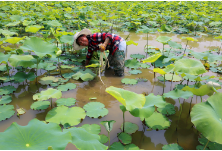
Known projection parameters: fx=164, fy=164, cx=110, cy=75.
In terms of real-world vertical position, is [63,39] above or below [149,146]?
above

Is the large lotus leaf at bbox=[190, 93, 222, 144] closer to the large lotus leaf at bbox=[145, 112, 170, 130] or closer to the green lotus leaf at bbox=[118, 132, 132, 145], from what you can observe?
the large lotus leaf at bbox=[145, 112, 170, 130]

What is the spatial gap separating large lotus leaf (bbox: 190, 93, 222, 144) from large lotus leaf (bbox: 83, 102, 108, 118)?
1049mm

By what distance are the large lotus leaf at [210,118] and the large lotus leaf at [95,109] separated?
1049 millimetres

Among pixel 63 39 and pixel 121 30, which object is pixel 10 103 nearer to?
pixel 63 39

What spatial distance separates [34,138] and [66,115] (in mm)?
699

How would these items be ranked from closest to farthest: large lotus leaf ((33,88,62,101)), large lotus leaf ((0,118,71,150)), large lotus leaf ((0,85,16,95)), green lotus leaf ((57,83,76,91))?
1. large lotus leaf ((0,118,71,150))
2. large lotus leaf ((33,88,62,101))
3. large lotus leaf ((0,85,16,95))
4. green lotus leaf ((57,83,76,91))

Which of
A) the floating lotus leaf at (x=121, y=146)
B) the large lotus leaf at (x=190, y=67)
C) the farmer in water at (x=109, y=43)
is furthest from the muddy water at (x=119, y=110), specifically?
the large lotus leaf at (x=190, y=67)

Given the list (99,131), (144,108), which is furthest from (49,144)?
(144,108)

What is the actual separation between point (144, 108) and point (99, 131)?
→ 1.82 ft

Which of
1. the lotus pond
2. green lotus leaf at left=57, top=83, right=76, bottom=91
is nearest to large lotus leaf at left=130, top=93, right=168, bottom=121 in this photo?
the lotus pond

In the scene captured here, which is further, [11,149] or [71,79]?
[71,79]

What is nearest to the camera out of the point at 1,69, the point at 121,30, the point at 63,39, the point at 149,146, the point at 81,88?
the point at 149,146

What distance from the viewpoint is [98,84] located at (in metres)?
2.95

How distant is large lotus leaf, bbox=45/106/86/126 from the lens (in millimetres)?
1894
